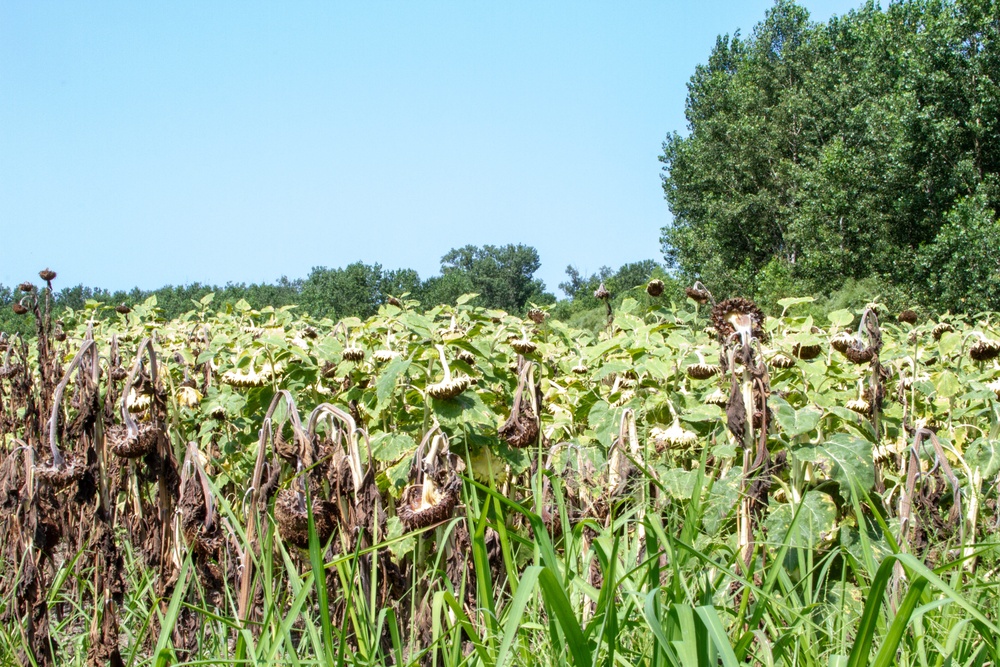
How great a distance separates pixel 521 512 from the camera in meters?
1.80

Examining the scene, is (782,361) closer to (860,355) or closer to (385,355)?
(860,355)

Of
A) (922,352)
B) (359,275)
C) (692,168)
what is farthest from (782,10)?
(922,352)

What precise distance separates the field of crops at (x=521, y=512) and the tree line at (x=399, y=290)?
96cm

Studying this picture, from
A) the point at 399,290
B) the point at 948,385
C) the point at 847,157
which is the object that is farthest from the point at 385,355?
the point at 399,290

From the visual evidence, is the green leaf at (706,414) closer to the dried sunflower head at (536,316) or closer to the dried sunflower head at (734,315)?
the dried sunflower head at (734,315)

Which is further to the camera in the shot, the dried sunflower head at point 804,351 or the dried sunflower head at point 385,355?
the dried sunflower head at point 385,355

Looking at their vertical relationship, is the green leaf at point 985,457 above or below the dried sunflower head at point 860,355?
below

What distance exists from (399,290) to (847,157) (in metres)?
35.8

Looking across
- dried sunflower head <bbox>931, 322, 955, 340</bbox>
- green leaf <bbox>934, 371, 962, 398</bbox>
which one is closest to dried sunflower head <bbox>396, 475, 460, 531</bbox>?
green leaf <bbox>934, 371, 962, 398</bbox>

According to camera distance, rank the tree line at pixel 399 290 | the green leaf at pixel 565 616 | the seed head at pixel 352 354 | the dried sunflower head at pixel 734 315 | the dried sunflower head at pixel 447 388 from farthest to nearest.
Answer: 1. the tree line at pixel 399 290
2. the seed head at pixel 352 354
3. the dried sunflower head at pixel 447 388
4. the dried sunflower head at pixel 734 315
5. the green leaf at pixel 565 616

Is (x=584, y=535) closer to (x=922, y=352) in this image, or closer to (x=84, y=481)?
(x=84, y=481)

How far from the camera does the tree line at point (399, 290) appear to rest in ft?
47.8

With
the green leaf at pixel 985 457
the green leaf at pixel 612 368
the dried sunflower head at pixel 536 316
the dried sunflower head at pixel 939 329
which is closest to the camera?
the green leaf at pixel 985 457

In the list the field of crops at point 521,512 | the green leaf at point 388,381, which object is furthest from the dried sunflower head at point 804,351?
the green leaf at point 388,381
